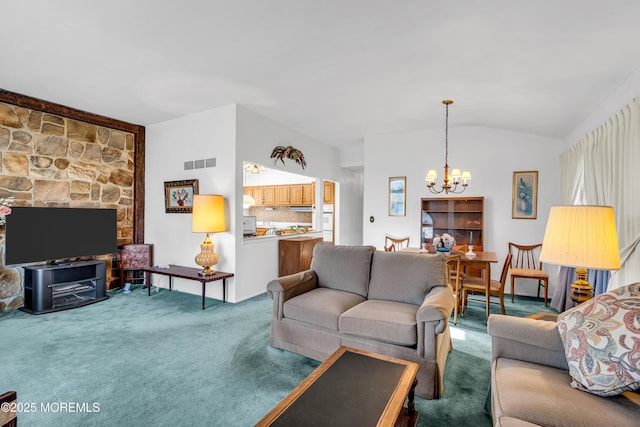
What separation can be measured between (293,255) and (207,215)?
64.0 inches

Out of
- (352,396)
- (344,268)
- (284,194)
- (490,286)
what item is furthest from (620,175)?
(284,194)

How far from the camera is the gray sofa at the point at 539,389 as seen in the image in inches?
49.2

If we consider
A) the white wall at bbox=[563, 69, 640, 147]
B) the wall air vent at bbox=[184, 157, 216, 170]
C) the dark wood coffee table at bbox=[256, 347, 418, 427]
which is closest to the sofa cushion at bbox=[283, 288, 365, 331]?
the dark wood coffee table at bbox=[256, 347, 418, 427]

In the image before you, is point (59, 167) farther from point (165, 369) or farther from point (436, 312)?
point (436, 312)

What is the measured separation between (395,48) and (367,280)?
7.15 feet

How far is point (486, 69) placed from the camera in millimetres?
2996

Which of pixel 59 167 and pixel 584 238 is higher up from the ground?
pixel 59 167

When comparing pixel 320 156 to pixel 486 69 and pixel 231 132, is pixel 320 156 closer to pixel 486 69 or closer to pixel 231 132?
pixel 231 132

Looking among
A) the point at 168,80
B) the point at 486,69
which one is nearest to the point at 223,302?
the point at 168,80

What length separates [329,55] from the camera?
9.39 feet

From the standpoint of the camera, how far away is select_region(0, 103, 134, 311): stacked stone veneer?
3.90 metres

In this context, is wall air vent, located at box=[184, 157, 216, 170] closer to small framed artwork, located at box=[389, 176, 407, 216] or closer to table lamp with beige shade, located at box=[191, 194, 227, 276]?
table lamp with beige shade, located at box=[191, 194, 227, 276]

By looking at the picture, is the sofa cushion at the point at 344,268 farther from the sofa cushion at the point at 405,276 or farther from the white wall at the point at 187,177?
the white wall at the point at 187,177

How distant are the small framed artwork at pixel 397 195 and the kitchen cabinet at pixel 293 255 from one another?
1808mm
